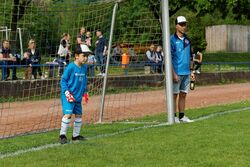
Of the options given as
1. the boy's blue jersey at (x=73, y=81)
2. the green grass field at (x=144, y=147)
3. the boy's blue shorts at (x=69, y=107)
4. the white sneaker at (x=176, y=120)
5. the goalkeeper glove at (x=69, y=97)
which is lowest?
the green grass field at (x=144, y=147)

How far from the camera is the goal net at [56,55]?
1341 centimetres

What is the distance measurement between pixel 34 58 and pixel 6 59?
1117mm

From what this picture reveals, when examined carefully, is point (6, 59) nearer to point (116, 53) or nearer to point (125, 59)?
point (125, 59)

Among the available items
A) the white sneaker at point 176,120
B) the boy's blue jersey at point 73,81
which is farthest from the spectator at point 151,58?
the boy's blue jersey at point 73,81

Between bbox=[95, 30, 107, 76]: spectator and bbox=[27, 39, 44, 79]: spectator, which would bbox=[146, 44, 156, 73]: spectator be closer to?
bbox=[95, 30, 107, 76]: spectator

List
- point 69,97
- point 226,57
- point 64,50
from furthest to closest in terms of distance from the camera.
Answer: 1. point 226,57
2. point 64,50
3. point 69,97

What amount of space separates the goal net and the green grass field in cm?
176

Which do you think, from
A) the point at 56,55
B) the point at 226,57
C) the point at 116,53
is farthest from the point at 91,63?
the point at 226,57

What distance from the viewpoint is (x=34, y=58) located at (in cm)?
1719

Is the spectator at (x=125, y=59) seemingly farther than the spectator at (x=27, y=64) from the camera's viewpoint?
No

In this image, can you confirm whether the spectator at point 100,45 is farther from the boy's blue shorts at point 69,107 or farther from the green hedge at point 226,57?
the green hedge at point 226,57

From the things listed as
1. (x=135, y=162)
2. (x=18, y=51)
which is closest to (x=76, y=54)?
(x=135, y=162)

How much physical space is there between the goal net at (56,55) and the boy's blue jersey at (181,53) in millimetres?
1695

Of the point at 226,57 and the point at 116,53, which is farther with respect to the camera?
the point at 226,57
